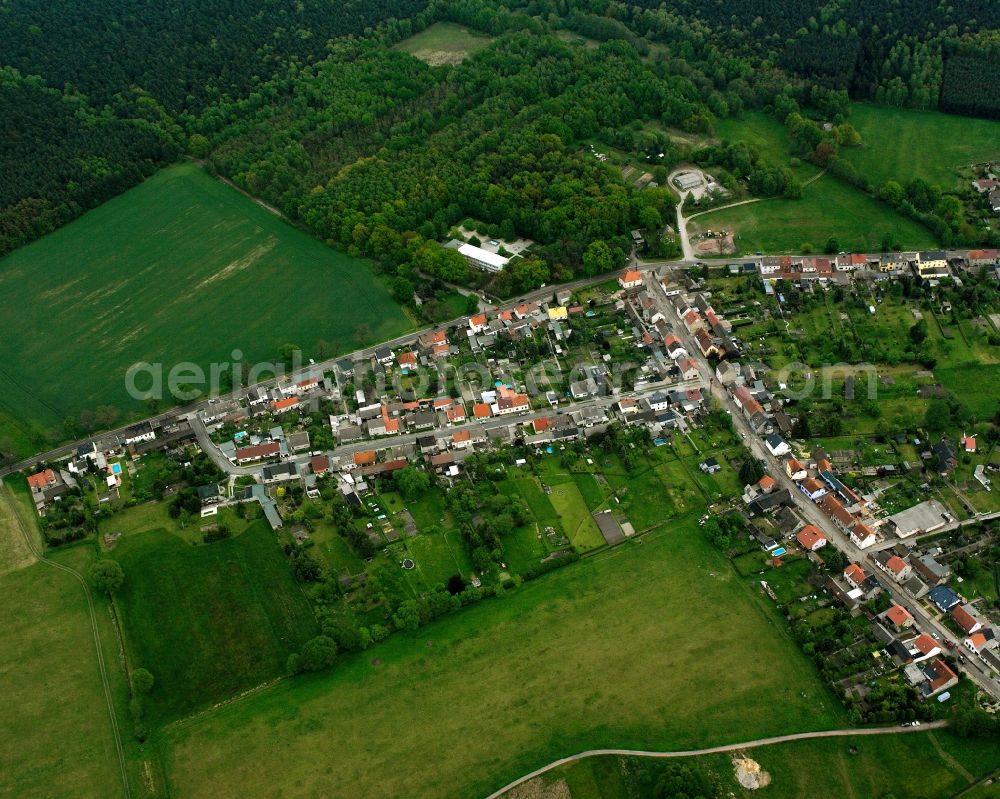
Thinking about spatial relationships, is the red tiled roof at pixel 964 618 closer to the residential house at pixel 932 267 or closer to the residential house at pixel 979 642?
the residential house at pixel 979 642

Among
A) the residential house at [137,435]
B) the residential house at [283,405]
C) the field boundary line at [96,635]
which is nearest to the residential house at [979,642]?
the field boundary line at [96,635]

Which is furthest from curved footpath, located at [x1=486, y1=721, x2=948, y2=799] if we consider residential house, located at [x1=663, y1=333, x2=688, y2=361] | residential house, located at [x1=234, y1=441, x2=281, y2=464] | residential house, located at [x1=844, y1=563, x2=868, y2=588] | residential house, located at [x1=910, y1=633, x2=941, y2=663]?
residential house, located at [x1=663, y1=333, x2=688, y2=361]

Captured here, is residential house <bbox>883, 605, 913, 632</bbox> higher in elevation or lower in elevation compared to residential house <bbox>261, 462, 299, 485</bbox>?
lower

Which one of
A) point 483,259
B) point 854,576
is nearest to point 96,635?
point 483,259

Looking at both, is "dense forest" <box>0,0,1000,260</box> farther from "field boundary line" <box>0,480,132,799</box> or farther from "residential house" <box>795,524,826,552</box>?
"field boundary line" <box>0,480,132,799</box>

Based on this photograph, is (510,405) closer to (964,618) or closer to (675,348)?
(675,348)
